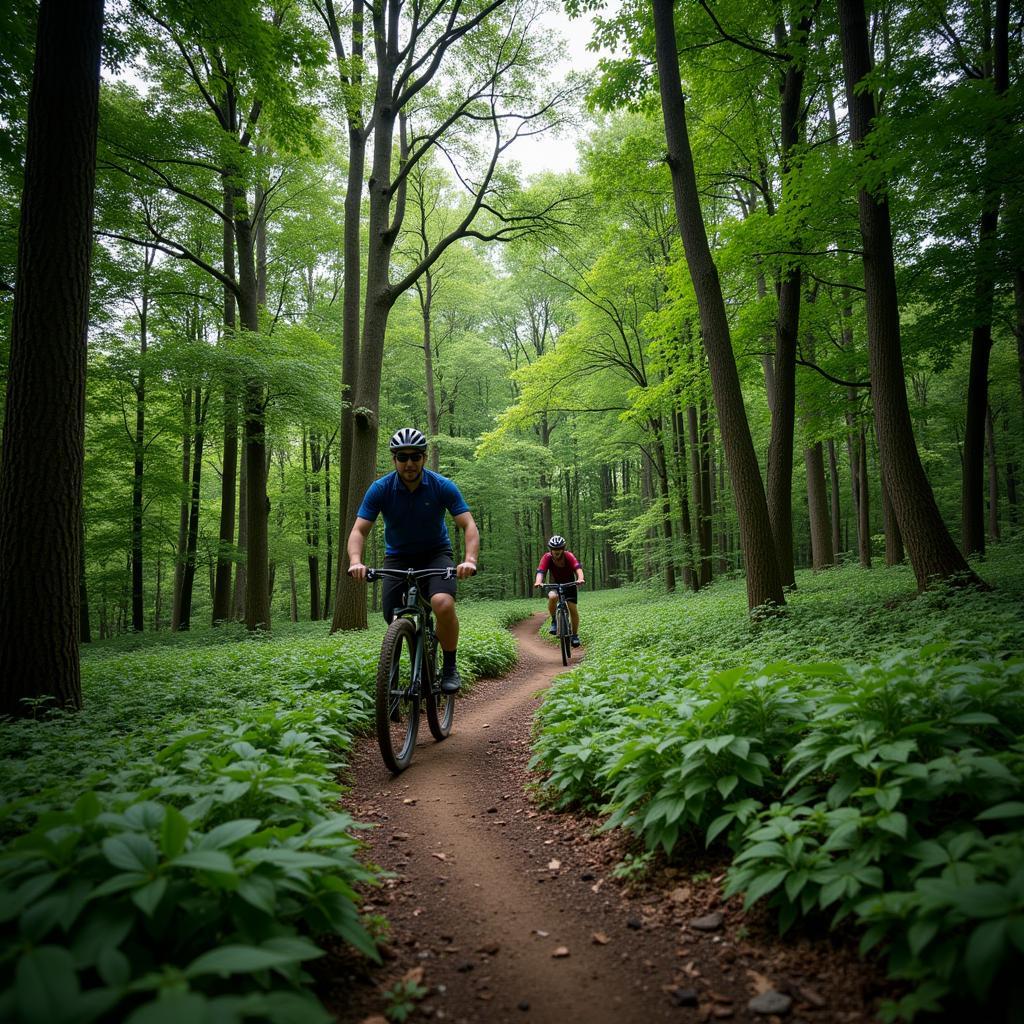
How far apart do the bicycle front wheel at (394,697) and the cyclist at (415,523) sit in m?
0.36

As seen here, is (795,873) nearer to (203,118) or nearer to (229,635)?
(229,635)

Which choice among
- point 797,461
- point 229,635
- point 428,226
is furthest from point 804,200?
point 797,461

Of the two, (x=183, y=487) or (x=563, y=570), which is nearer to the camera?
(x=563, y=570)

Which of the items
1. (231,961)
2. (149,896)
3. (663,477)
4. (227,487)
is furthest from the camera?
(663,477)

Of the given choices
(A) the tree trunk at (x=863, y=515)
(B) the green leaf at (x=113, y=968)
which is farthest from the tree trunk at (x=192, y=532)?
(A) the tree trunk at (x=863, y=515)

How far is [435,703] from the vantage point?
5137mm

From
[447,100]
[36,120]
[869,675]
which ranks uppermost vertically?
[447,100]

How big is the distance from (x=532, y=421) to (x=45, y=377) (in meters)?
13.4

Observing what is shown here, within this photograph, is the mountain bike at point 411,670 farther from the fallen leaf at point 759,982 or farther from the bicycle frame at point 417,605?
the fallen leaf at point 759,982

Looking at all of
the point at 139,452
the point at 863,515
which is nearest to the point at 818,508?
the point at 863,515

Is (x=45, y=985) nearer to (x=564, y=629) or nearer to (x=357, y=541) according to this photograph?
(x=357, y=541)

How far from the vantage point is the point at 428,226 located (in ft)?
67.2

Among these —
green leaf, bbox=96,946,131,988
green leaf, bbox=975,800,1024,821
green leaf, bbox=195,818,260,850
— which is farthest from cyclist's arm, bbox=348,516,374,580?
green leaf, bbox=975,800,1024,821

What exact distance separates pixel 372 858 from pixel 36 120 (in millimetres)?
6193
